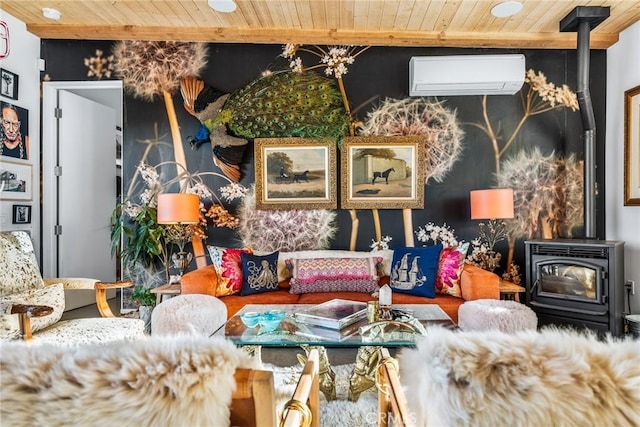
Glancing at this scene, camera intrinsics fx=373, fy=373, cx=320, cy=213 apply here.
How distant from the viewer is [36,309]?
6.42ft

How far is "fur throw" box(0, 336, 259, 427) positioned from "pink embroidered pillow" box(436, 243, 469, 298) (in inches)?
103

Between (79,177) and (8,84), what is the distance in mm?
1080

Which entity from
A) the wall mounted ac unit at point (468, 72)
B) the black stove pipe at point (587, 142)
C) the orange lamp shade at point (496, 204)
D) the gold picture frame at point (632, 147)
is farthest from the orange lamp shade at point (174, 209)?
the gold picture frame at point (632, 147)

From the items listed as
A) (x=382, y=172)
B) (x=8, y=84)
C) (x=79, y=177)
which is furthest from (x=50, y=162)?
(x=382, y=172)

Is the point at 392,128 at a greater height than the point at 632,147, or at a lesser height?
greater

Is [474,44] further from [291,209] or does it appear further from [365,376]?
[365,376]

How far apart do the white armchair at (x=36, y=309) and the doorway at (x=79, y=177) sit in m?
1.41

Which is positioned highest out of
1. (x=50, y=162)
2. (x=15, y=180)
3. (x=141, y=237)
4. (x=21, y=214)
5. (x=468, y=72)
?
(x=468, y=72)

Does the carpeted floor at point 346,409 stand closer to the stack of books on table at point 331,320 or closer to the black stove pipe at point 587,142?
the stack of books on table at point 331,320

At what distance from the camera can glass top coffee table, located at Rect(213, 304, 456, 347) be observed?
1.78m

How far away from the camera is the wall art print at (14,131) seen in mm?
3301

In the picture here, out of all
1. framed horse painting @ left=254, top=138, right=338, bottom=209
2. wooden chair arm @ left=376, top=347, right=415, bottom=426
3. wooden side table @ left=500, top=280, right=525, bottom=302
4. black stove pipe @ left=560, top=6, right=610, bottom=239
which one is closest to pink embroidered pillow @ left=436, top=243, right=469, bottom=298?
wooden side table @ left=500, top=280, right=525, bottom=302

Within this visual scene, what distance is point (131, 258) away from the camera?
3.59 m

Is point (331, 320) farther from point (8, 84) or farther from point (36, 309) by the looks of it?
point (8, 84)
